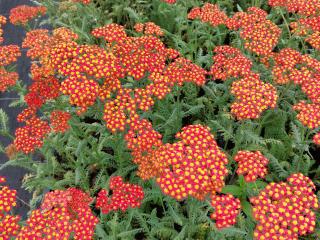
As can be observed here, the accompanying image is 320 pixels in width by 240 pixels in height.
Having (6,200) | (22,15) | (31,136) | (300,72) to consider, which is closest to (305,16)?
(300,72)

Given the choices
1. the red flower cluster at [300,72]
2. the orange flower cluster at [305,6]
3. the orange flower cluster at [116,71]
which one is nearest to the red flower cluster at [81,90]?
the orange flower cluster at [116,71]

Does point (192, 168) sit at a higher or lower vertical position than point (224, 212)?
higher

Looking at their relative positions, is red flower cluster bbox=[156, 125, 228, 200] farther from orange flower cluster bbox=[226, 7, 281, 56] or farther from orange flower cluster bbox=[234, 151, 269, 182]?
orange flower cluster bbox=[226, 7, 281, 56]

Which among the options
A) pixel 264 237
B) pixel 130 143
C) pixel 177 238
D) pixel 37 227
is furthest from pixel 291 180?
pixel 37 227

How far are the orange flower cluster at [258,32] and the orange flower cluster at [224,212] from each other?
2480 mm

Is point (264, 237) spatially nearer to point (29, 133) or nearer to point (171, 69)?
point (171, 69)

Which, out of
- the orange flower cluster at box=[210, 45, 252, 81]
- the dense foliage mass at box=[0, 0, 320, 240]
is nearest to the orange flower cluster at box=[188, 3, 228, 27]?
the dense foliage mass at box=[0, 0, 320, 240]

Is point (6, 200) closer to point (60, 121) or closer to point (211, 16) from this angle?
point (60, 121)

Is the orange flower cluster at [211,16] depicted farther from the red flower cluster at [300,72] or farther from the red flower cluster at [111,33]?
the red flower cluster at [111,33]

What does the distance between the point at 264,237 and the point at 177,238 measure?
1297 millimetres

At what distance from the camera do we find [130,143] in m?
4.02

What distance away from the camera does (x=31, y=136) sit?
461 centimetres

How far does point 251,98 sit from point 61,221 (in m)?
2.57

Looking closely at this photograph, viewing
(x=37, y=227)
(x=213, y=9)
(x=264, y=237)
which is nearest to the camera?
(x=264, y=237)
